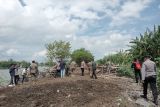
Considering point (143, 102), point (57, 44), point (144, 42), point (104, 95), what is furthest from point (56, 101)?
point (57, 44)

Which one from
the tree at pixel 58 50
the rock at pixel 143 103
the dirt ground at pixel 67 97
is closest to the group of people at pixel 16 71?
the dirt ground at pixel 67 97

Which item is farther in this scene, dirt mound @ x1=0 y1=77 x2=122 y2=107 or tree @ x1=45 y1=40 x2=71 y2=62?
tree @ x1=45 y1=40 x2=71 y2=62

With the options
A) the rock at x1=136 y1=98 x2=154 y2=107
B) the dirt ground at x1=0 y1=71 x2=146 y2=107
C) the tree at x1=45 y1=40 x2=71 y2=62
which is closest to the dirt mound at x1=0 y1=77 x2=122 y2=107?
the dirt ground at x1=0 y1=71 x2=146 y2=107

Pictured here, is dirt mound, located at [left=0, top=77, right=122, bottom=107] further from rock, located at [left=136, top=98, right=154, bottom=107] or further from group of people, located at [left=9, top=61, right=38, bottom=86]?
group of people, located at [left=9, top=61, right=38, bottom=86]

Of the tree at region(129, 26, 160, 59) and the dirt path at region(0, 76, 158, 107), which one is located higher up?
the tree at region(129, 26, 160, 59)

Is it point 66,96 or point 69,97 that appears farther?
point 66,96

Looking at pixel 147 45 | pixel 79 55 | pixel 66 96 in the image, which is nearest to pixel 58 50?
pixel 79 55

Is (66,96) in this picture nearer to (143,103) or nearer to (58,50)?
→ (143,103)

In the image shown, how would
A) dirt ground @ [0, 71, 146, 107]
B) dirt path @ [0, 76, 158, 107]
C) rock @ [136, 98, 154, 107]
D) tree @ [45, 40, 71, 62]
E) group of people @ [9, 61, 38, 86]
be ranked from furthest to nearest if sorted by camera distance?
tree @ [45, 40, 71, 62]
group of people @ [9, 61, 38, 86]
rock @ [136, 98, 154, 107]
dirt ground @ [0, 71, 146, 107]
dirt path @ [0, 76, 158, 107]

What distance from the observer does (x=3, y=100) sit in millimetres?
17859

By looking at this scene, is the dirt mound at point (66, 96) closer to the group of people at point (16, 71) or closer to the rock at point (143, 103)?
the rock at point (143, 103)

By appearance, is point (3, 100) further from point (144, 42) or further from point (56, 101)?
point (144, 42)

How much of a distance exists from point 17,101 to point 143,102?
524cm

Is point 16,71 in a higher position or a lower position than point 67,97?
higher
